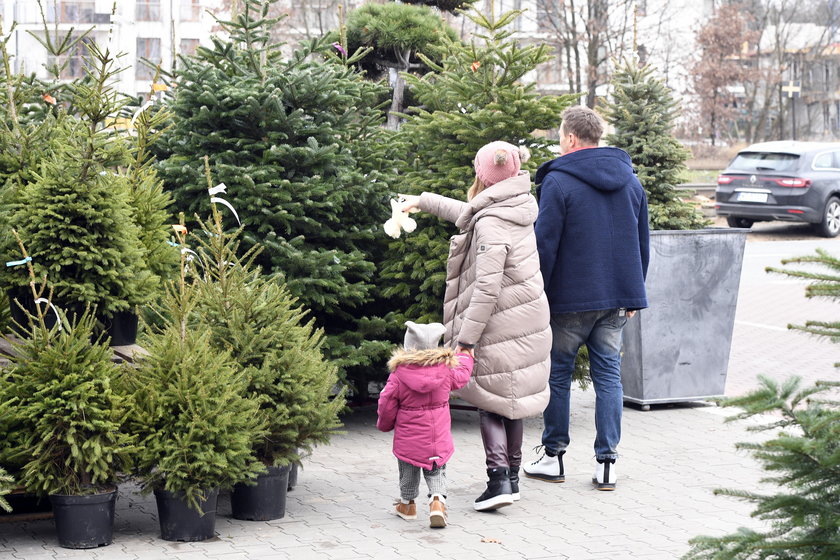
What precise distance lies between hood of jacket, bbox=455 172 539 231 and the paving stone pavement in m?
1.43

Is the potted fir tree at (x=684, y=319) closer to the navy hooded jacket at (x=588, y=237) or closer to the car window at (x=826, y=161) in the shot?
the navy hooded jacket at (x=588, y=237)

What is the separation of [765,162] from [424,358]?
17811 millimetres

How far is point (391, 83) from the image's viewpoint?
34.3ft

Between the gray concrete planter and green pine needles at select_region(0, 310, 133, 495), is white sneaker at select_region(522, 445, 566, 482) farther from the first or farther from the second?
green pine needles at select_region(0, 310, 133, 495)

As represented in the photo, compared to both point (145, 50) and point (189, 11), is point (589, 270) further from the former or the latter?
point (189, 11)

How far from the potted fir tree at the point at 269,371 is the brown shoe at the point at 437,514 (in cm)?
62

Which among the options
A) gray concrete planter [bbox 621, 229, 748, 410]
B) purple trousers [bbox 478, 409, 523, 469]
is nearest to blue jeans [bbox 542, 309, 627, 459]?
purple trousers [bbox 478, 409, 523, 469]

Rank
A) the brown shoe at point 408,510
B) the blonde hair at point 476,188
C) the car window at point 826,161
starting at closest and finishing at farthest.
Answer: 1. the brown shoe at point 408,510
2. the blonde hair at point 476,188
3. the car window at point 826,161

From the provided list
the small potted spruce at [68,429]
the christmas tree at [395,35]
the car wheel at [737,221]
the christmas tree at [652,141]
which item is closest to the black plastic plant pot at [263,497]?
the small potted spruce at [68,429]

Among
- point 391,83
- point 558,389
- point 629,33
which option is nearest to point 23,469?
point 558,389

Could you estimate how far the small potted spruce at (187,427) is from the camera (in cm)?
502

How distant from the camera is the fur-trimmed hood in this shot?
17.7 feet

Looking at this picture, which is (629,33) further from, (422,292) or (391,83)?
(422,292)

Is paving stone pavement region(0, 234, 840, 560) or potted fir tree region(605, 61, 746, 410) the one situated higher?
potted fir tree region(605, 61, 746, 410)
